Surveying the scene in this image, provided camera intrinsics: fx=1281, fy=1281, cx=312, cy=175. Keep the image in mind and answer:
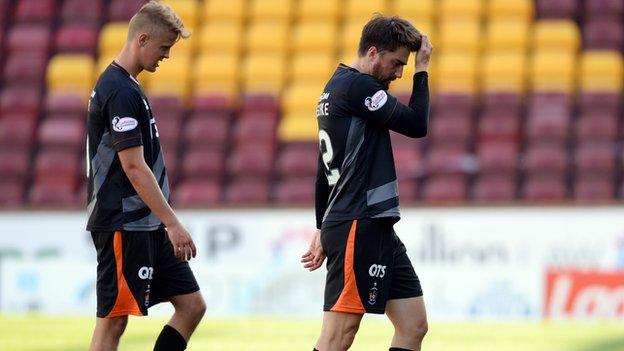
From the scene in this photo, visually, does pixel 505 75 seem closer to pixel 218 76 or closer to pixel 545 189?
pixel 545 189

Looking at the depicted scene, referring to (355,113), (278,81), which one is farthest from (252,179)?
(355,113)

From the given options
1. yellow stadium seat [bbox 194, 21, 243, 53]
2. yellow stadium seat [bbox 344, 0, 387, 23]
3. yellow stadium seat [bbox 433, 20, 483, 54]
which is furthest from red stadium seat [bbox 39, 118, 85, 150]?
yellow stadium seat [bbox 433, 20, 483, 54]

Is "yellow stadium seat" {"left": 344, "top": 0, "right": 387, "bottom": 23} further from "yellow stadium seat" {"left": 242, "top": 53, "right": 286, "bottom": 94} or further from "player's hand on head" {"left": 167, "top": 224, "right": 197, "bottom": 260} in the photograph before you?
"player's hand on head" {"left": 167, "top": 224, "right": 197, "bottom": 260}

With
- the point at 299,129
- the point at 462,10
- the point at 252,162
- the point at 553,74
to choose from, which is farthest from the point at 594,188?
the point at 252,162

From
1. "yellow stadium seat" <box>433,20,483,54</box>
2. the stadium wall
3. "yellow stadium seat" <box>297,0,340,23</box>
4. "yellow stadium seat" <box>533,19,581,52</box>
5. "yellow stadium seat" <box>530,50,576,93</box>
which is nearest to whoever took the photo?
the stadium wall

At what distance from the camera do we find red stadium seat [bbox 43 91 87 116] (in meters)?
16.3

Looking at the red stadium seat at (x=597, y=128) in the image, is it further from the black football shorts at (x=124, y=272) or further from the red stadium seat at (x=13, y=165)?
the black football shorts at (x=124, y=272)

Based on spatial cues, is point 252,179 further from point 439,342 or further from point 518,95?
point 439,342

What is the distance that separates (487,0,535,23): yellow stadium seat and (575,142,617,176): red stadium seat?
260cm

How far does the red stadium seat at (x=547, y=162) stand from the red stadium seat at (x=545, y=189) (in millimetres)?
82

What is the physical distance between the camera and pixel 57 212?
45.7 ft

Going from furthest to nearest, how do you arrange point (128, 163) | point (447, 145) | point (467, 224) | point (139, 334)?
point (447, 145) → point (467, 224) → point (139, 334) → point (128, 163)

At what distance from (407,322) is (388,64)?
1.11 metres

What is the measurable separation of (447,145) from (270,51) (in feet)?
10.1
